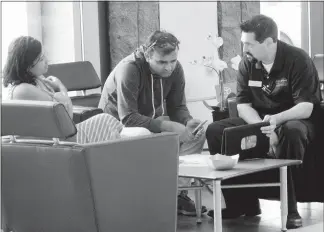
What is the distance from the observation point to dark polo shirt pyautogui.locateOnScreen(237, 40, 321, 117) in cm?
475

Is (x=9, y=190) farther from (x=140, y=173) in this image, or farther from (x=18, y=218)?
(x=140, y=173)

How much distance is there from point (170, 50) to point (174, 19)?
5.97 ft

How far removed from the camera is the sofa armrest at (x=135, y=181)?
3.45 metres

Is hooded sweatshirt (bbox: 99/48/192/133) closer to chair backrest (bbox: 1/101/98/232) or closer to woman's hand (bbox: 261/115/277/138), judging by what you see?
woman's hand (bbox: 261/115/277/138)

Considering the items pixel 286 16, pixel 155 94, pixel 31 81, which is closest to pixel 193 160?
pixel 155 94

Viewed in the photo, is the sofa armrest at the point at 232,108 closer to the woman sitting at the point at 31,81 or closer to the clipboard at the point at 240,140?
the clipboard at the point at 240,140

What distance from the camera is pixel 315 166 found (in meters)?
4.73

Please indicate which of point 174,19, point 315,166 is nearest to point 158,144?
point 315,166

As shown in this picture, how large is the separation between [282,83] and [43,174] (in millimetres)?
1930

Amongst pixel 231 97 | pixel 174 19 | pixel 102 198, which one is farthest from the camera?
pixel 174 19

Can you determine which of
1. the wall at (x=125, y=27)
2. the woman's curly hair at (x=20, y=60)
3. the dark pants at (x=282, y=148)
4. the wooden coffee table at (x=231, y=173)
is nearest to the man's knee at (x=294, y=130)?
the dark pants at (x=282, y=148)

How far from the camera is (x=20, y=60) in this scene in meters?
4.11

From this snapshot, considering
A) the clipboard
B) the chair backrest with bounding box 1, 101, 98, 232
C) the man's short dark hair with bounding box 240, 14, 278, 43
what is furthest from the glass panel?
the chair backrest with bounding box 1, 101, 98, 232

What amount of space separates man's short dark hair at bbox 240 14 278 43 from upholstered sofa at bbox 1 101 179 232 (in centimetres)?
141
